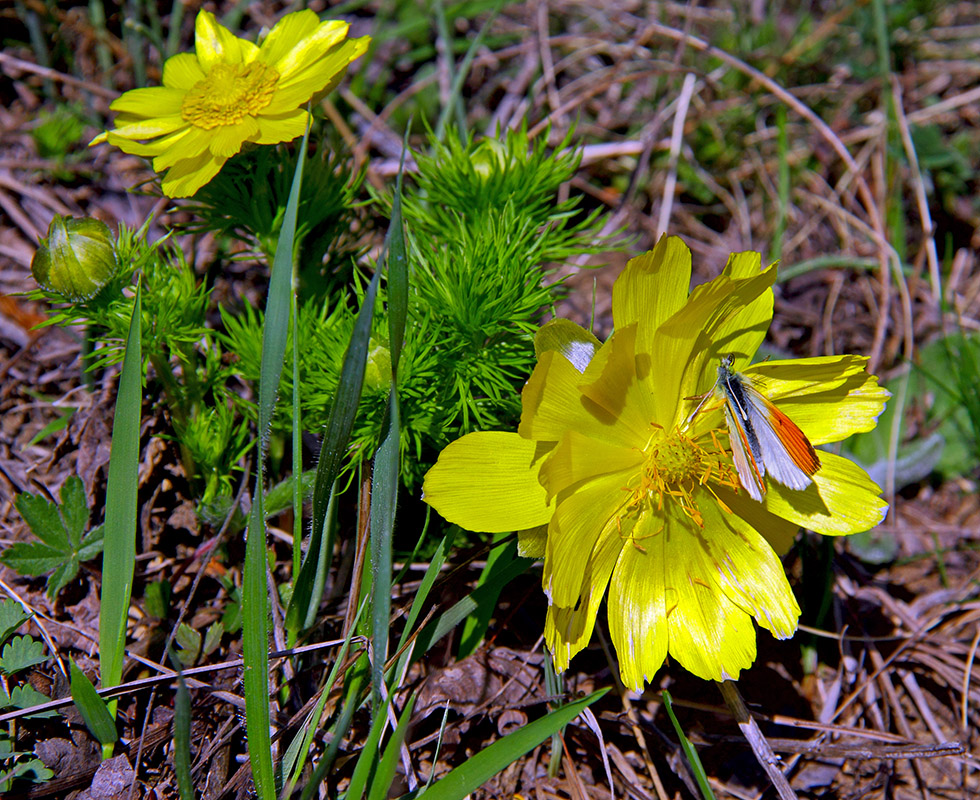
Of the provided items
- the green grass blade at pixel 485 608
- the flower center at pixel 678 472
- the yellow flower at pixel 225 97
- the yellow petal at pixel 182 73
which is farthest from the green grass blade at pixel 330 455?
the yellow petal at pixel 182 73

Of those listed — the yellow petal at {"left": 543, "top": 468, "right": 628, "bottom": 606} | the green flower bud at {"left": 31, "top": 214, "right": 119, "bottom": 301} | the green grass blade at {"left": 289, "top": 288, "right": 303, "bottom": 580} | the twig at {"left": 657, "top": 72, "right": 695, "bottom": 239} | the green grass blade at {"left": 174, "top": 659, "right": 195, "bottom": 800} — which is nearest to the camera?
the green grass blade at {"left": 174, "top": 659, "right": 195, "bottom": 800}

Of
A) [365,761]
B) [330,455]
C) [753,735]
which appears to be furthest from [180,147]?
[753,735]

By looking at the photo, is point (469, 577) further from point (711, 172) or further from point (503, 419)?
point (711, 172)

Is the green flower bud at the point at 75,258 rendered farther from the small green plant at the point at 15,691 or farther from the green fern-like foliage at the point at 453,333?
the small green plant at the point at 15,691

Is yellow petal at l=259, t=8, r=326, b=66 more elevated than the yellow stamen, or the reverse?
yellow petal at l=259, t=8, r=326, b=66

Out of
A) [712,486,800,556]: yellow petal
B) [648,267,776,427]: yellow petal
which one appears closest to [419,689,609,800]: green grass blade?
[712,486,800,556]: yellow petal

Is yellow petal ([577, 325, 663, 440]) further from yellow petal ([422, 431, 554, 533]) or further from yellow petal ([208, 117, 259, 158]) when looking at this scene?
yellow petal ([208, 117, 259, 158])

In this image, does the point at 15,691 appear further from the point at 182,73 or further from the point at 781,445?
the point at 781,445
